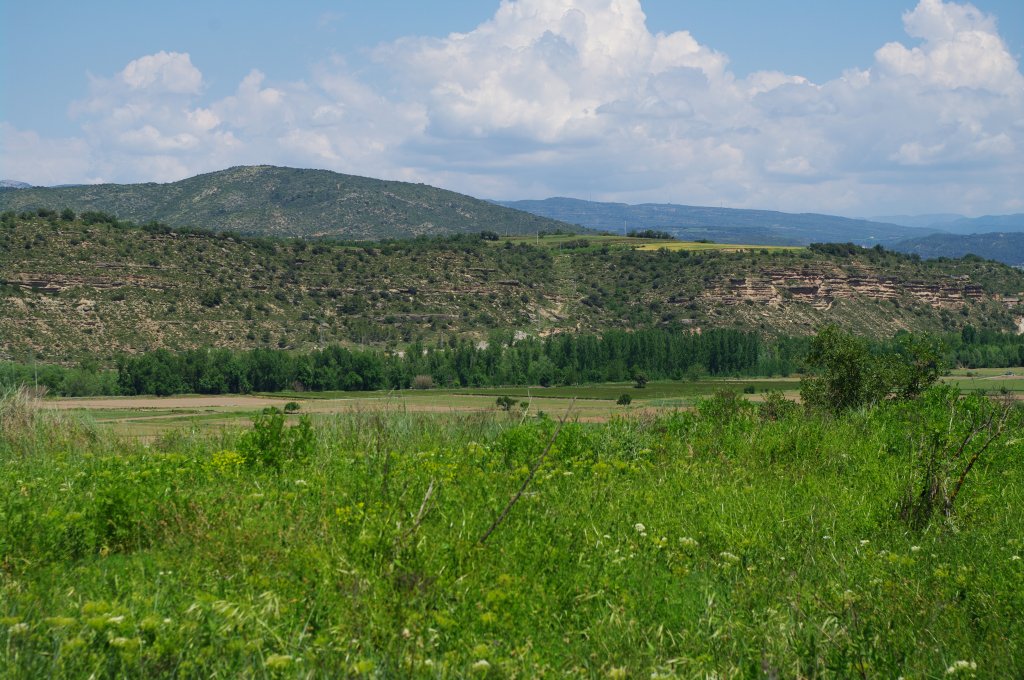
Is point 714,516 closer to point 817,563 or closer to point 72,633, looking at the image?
point 817,563

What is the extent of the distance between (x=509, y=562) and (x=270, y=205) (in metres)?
188

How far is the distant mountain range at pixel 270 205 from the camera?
16838 centimetres

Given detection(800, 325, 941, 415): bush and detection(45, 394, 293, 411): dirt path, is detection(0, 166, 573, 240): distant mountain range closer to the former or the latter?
detection(45, 394, 293, 411): dirt path

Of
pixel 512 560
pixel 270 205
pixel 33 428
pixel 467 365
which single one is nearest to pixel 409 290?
pixel 467 365

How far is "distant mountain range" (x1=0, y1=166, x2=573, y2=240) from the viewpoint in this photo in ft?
552

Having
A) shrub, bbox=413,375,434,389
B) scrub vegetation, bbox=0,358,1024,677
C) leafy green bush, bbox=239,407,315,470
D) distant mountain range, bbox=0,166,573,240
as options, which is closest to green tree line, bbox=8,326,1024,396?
shrub, bbox=413,375,434,389

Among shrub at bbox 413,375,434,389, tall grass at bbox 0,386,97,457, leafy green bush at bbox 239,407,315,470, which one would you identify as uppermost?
leafy green bush at bbox 239,407,315,470

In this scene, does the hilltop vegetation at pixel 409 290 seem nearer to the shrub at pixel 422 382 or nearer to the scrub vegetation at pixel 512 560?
the shrub at pixel 422 382

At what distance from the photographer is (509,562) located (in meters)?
5.88

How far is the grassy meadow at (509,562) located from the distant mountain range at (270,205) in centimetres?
15645

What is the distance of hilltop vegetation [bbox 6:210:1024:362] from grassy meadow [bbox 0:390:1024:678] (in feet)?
183

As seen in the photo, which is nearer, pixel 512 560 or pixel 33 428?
pixel 512 560

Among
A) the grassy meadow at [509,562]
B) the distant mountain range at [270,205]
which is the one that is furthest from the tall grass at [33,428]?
the distant mountain range at [270,205]

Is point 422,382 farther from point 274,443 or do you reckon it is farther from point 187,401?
point 274,443
